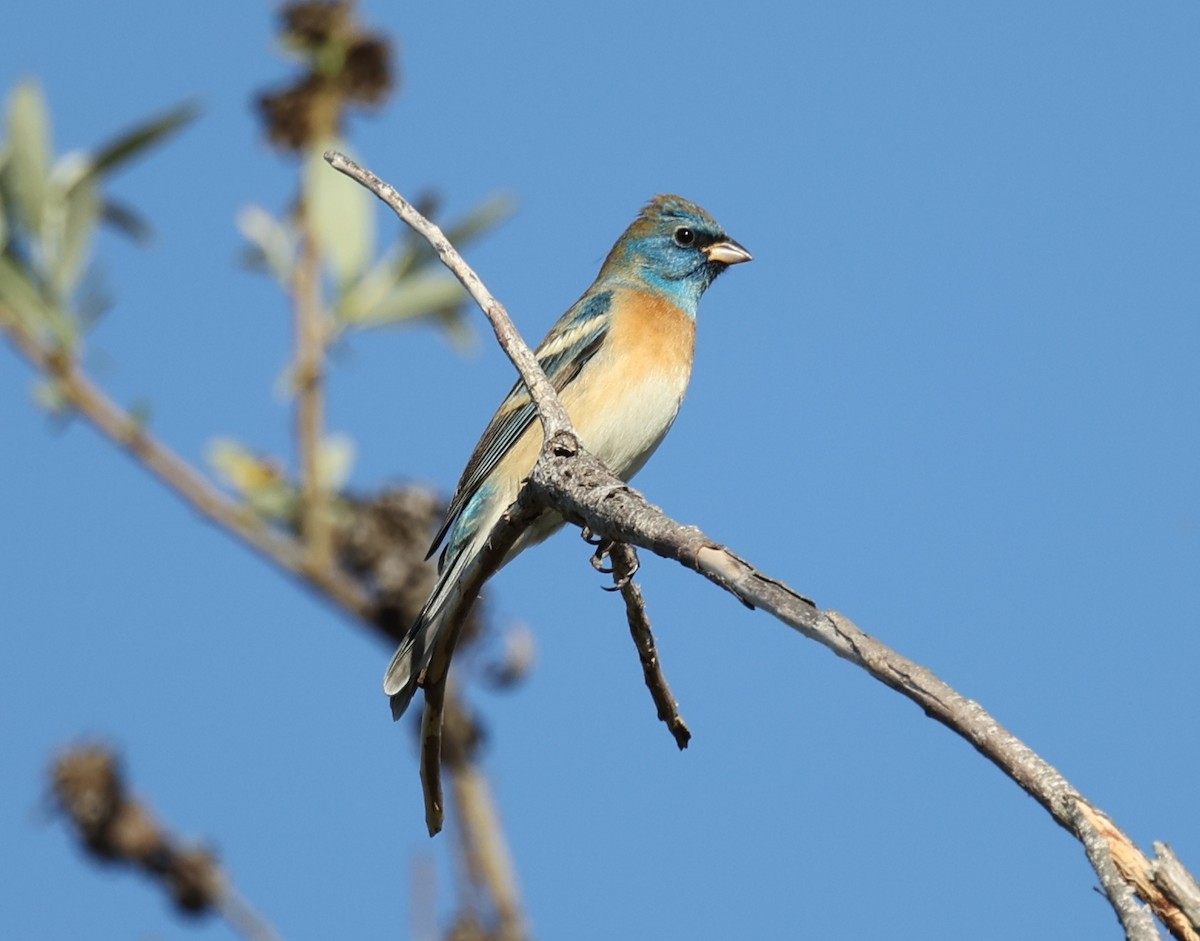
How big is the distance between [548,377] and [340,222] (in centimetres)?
117

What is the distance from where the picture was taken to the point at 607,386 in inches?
294

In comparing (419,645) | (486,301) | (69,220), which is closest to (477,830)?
(419,645)

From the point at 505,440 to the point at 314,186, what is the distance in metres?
1.43

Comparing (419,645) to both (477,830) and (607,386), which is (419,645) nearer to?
(477,830)

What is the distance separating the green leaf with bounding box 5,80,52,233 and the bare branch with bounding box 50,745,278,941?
2.24 metres

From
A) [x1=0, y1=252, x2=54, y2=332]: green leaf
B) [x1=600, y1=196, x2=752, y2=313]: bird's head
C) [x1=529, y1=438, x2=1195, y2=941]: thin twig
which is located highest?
[x1=600, y1=196, x2=752, y2=313]: bird's head

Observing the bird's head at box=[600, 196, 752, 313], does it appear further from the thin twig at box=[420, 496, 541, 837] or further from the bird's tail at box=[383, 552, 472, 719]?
the thin twig at box=[420, 496, 541, 837]

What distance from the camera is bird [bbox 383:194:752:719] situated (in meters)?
7.15

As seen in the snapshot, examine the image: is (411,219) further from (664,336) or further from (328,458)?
(664,336)

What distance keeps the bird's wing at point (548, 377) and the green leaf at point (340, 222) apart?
2.97 feet

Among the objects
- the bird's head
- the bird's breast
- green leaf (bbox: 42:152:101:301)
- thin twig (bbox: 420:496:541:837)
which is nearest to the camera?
thin twig (bbox: 420:496:541:837)

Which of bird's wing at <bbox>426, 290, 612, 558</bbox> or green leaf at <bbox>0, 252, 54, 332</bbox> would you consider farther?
bird's wing at <bbox>426, 290, 612, 558</bbox>

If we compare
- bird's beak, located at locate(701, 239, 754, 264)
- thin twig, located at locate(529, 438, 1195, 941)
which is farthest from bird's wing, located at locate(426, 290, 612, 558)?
thin twig, located at locate(529, 438, 1195, 941)

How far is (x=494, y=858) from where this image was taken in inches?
223
